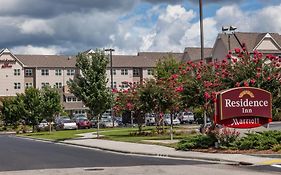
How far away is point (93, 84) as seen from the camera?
124ft

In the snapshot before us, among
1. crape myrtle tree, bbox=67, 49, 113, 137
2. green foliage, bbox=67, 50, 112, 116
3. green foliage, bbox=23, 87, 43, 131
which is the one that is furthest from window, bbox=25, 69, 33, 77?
green foliage, bbox=67, 50, 112, 116

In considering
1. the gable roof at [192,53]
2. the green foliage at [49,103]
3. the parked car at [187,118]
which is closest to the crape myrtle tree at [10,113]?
the green foliage at [49,103]

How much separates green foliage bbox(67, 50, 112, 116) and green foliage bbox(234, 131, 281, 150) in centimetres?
1765

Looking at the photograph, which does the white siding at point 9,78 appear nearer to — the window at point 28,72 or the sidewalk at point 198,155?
the window at point 28,72

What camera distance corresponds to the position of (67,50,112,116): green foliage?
124ft

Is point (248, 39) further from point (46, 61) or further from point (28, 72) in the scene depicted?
point (28, 72)

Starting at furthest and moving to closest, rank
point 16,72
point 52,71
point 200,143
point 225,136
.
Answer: point 52,71 → point 16,72 → point 200,143 → point 225,136

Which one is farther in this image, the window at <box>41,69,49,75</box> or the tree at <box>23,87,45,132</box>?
the window at <box>41,69,49,75</box>

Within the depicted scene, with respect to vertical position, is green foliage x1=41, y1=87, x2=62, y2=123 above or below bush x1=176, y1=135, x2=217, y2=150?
above

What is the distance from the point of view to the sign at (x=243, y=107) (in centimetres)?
2309

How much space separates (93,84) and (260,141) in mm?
18775

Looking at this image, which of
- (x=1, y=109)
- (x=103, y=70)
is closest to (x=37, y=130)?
(x=1, y=109)

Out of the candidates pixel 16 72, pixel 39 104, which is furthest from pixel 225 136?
pixel 16 72

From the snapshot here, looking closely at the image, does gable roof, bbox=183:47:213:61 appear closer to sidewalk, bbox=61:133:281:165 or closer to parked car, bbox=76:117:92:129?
parked car, bbox=76:117:92:129
